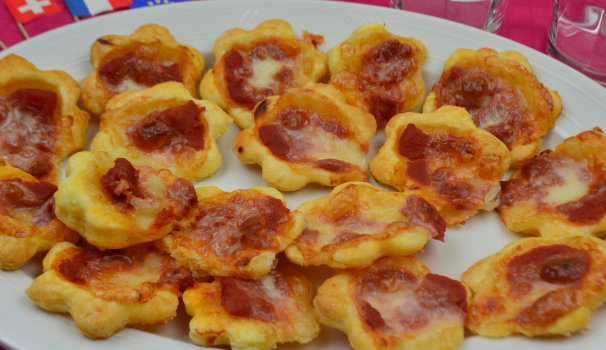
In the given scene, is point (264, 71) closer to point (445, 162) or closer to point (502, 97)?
point (445, 162)

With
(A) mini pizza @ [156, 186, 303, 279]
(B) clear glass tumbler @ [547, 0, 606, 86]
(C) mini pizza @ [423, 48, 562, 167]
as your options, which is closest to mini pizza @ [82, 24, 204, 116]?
(A) mini pizza @ [156, 186, 303, 279]

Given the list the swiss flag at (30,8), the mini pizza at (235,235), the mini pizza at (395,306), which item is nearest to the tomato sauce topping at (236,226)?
the mini pizza at (235,235)

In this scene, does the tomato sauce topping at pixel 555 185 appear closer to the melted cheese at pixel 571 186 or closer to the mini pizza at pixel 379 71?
the melted cheese at pixel 571 186

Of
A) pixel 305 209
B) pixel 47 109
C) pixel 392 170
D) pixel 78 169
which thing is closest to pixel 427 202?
pixel 392 170

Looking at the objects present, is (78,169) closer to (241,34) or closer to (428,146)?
(241,34)

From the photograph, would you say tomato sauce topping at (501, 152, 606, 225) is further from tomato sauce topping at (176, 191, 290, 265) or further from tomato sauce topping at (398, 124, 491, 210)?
tomato sauce topping at (176, 191, 290, 265)

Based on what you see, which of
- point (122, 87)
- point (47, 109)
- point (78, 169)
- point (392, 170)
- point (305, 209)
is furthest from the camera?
point (122, 87)
